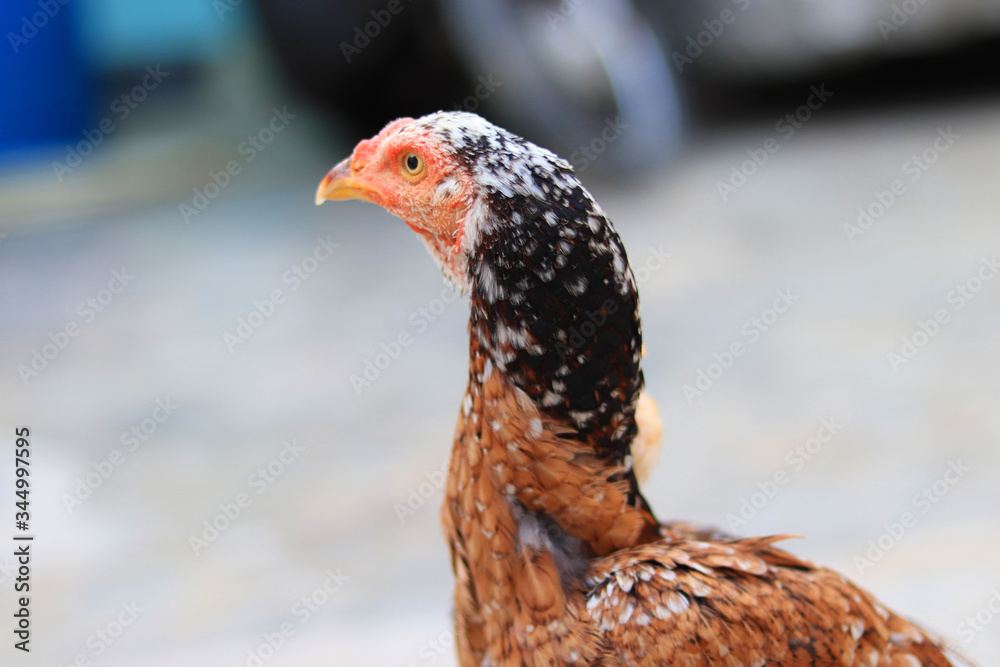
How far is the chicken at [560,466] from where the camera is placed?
5.51 ft

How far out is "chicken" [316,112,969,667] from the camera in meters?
1.68

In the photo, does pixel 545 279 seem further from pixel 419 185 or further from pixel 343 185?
pixel 343 185

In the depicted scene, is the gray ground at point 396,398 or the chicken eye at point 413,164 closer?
the chicken eye at point 413,164

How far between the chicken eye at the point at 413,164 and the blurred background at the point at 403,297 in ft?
6.01

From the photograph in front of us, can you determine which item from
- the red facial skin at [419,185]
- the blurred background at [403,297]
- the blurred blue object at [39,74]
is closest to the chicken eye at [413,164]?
the red facial skin at [419,185]

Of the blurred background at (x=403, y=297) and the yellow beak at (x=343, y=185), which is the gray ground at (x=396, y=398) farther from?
the yellow beak at (x=343, y=185)

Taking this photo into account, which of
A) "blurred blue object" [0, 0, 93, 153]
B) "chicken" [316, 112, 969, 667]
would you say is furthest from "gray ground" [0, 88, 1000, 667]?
"chicken" [316, 112, 969, 667]

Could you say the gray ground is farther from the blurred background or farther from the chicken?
the chicken

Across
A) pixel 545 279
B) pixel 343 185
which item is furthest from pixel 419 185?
pixel 545 279

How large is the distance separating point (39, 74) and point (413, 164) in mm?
6676

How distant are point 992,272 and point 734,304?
1425 mm

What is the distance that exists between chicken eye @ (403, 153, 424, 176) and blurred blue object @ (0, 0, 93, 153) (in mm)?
6620

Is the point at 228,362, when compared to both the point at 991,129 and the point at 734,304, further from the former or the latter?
the point at 991,129

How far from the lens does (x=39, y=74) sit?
7.32 metres
